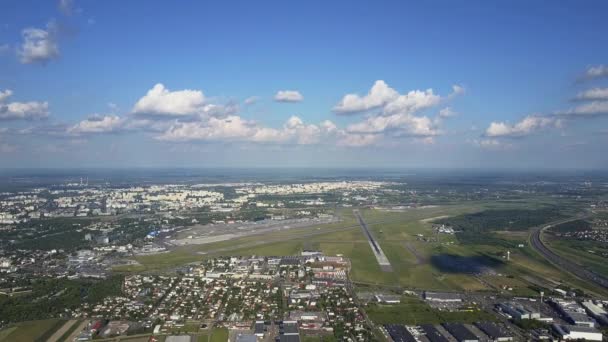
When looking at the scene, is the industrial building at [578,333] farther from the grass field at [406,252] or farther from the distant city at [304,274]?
the grass field at [406,252]

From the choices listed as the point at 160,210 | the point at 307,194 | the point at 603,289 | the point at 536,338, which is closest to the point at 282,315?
the point at 536,338

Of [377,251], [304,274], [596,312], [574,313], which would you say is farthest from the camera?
[377,251]

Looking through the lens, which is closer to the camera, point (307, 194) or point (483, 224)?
point (483, 224)

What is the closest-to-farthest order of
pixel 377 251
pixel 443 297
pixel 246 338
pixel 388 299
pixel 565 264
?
pixel 246 338 → pixel 388 299 → pixel 443 297 → pixel 565 264 → pixel 377 251

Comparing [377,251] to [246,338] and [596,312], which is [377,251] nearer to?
[596,312]

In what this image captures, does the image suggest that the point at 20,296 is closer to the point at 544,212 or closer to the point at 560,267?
the point at 560,267

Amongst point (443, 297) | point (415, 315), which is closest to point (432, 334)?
point (415, 315)

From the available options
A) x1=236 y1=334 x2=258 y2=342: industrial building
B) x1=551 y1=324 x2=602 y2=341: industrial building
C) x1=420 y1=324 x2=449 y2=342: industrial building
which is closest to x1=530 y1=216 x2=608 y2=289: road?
x1=551 y1=324 x2=602 y2=341: industrial building

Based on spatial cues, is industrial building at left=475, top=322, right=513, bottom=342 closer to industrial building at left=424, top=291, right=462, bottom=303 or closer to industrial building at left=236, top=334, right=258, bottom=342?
industrial building at left=424, top=291, right=462, bottom=303

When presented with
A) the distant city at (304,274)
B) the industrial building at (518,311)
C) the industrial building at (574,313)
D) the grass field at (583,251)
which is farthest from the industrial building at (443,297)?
the grass field at (583,251)
